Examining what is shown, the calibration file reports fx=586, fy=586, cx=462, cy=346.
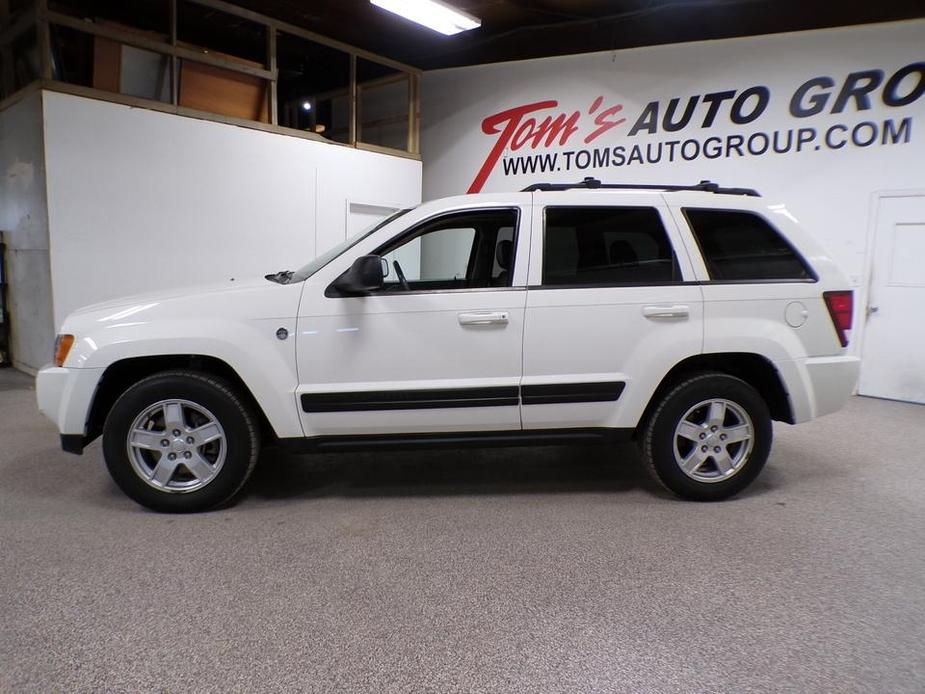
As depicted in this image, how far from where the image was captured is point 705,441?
3342 mm

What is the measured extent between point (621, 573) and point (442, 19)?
6837 mm

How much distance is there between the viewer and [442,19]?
7.16 metres

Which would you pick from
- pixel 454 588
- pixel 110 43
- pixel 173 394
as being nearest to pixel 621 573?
pixel 454 588

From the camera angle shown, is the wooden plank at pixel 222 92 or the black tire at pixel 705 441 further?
the wooden plank at pixel 222 92

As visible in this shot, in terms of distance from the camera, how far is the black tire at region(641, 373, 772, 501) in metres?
3.30

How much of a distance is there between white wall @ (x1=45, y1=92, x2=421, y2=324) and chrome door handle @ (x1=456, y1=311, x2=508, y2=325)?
15.0 feet

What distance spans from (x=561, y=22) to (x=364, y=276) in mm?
6660

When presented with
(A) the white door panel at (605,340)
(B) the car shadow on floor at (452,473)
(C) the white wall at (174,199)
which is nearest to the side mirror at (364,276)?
(A) the white door panel at (605,340)

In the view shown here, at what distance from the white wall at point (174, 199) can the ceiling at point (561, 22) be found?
212 centimetres

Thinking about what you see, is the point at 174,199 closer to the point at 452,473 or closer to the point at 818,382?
the point at 452,473

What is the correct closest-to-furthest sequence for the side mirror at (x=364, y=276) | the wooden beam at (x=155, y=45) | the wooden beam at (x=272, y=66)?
the side mirror at (x=364, y=276)
the wooden beam at (x=155, y=45)
the wooden beam at (x=272, y=66)

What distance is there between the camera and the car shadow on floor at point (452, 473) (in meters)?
3.57

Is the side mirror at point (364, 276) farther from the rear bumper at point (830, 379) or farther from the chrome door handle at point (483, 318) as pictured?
the rear bumper at point (830, 379)

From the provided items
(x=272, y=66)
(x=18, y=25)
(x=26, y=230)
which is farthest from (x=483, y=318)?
(x=18, y=25)
